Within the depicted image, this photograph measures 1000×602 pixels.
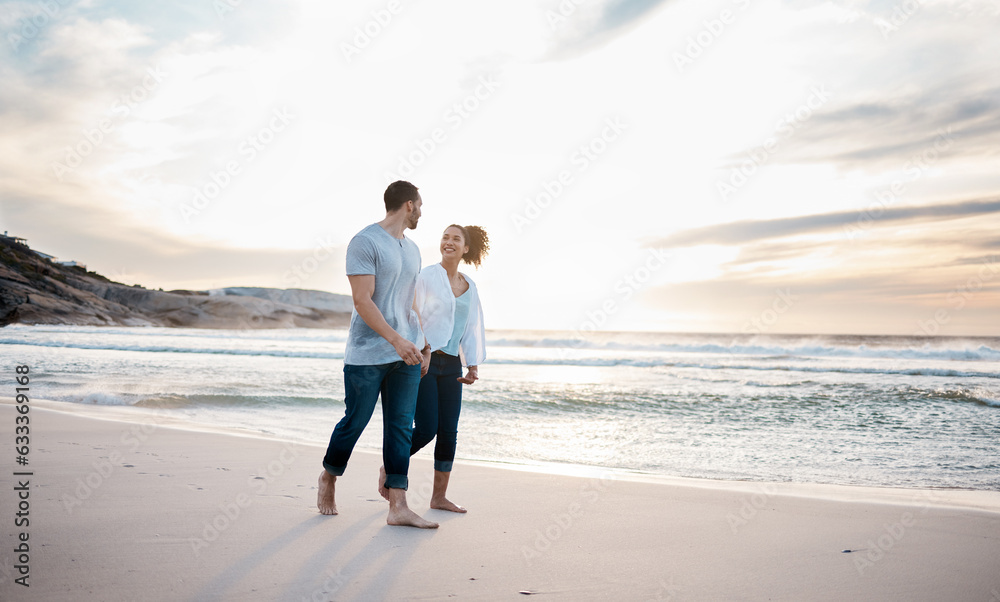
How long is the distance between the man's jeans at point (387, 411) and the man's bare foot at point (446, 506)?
45 cm

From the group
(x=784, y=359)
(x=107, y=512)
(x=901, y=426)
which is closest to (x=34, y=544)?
(x=107, y=512)

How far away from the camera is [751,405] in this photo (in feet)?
32.3

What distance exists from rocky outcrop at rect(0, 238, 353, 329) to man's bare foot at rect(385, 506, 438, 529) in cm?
5119

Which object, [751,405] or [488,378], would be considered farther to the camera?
[488,378]

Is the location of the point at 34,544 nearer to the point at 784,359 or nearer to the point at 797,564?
the point at 797,564

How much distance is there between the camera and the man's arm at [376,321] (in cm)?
296

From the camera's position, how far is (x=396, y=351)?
309cm

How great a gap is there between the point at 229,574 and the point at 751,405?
9.31 m
